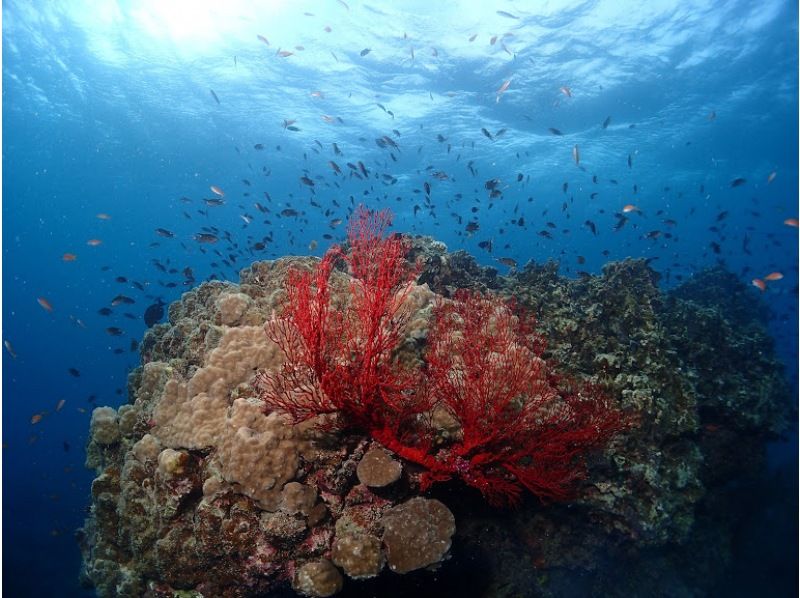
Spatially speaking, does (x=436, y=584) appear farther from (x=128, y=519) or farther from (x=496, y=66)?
(x=496, y=66)

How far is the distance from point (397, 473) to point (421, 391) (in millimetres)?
993

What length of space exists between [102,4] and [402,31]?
696 inches

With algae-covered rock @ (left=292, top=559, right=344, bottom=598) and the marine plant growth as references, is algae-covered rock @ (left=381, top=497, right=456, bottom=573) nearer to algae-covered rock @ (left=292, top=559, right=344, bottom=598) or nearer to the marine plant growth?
the marine plant growth

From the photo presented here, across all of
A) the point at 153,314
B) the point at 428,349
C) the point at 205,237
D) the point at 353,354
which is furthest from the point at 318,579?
the point at 205,237

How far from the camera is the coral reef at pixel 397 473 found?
474 cm

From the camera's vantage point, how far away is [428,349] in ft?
19.1

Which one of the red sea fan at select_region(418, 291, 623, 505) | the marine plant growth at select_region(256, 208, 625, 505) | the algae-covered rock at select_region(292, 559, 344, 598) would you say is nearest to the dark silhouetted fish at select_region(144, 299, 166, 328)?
the marine plant growth at select_region(256, 208, 625, 505)

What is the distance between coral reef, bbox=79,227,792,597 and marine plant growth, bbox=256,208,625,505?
0.27 metres

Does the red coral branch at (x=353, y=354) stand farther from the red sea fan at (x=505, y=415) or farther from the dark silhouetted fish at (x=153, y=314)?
the dark silhouetted fish at (x=153, y=314)

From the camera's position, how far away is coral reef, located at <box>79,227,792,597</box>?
474cm

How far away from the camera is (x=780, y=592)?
13.3 m

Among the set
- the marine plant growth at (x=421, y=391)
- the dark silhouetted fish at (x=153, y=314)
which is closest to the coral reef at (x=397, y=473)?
the marine plant growth at (x=421, y=391)

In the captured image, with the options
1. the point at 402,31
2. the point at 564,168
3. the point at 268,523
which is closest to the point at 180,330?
the point at 268,523

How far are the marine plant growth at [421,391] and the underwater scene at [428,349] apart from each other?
51mm
